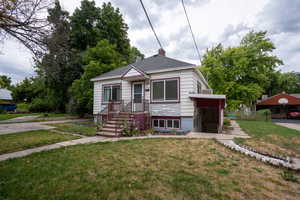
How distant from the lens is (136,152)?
14.7ft

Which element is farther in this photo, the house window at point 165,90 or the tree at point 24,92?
the tree at point 24,92

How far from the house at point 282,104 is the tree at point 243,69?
8.78 m

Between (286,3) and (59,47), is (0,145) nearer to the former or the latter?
(59,47)

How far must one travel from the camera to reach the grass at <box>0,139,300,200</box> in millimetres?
2338

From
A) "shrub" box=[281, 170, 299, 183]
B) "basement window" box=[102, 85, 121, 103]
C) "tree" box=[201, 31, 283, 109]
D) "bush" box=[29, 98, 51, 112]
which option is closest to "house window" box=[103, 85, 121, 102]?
"basement window" box=[102, 85, 121, 103]

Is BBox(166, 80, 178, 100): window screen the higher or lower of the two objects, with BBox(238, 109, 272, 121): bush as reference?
higher

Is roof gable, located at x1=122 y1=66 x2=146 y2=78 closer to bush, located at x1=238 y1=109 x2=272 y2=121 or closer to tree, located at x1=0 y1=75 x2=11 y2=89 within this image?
tree, located at x1=0 y1=75 x2=11 y2=89

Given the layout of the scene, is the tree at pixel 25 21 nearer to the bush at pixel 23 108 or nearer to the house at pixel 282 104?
the bush at pixel 23 108

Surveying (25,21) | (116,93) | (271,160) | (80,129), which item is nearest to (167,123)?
(116,93)

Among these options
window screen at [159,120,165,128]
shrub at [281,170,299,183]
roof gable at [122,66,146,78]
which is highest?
roof gable at [122,66,146,78]

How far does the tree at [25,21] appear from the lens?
3606 mm

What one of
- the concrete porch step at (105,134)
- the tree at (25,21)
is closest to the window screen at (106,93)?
the concrete porch step at (105,134)

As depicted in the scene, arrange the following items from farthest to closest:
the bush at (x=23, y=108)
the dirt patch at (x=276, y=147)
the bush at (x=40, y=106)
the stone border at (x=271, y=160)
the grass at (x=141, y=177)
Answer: the bush at (x=23, y=108) < the bush at (x=40, y=106) < the dirt patch at (x=276, y=147) < the stone border at (x=271, y=160) < the grass at (x=141, y=177)

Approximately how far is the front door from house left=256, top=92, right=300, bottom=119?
96.0ft
